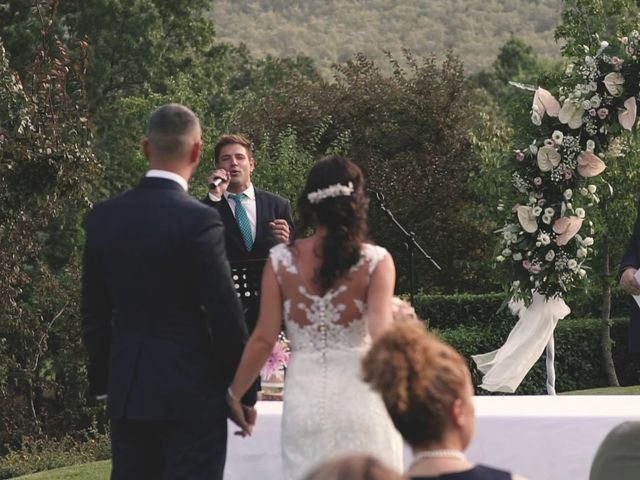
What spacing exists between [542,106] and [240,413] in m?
5.24

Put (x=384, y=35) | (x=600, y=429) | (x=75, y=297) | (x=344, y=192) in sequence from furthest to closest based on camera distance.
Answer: (x=384, y=35), (x=75, y=297), (x=600, y=429), (x=344, y=192)

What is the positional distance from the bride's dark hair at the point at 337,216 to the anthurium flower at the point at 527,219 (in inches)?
184

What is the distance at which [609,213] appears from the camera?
17.0 meters

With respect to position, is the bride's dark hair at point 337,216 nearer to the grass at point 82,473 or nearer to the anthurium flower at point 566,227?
the grass at point 82,473

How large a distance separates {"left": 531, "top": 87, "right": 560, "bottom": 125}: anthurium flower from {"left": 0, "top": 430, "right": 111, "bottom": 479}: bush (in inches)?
199

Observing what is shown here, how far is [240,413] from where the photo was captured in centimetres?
459

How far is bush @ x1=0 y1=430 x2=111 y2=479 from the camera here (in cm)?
1148

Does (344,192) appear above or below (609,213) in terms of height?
above

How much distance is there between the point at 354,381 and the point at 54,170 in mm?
8074

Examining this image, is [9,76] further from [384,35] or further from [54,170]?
[384,35]

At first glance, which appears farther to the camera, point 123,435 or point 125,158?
point 125,158

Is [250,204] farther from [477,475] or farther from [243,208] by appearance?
[477,475]

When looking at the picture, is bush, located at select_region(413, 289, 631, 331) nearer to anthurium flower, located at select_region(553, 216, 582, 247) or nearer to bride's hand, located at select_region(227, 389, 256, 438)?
anthurium flower, located at select_region(553, 216, 582, 247)

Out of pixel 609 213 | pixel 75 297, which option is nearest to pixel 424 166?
pixel 609 213
